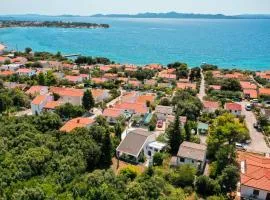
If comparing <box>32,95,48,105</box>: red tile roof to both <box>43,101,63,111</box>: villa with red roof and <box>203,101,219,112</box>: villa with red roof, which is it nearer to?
<box>43,101,63,111</box>: villa with red roof

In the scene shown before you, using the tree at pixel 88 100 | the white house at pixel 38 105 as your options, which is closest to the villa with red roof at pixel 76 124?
the tree at pixel 88 100

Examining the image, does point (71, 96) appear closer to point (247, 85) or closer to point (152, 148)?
point (152, 148)

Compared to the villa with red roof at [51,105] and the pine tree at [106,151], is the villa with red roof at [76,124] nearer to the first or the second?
the pine tree at [106,151]

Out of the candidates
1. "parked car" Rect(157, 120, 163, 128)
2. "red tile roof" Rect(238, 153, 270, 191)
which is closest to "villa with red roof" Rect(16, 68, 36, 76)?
"parked car" Rect(157, 120, 163, 128)

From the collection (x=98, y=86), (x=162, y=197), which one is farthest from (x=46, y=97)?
(x=162, y=197)

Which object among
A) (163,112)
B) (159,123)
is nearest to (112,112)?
(159,123)

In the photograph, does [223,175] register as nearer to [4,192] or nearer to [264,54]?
[4,192]
